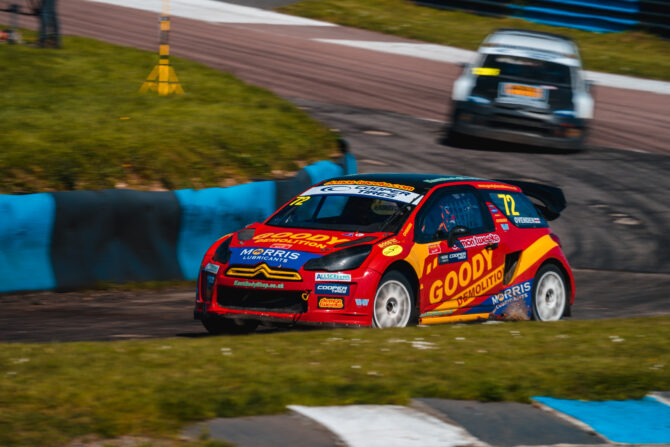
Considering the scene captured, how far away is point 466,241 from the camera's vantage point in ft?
32.4

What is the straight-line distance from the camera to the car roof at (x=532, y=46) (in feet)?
Result: 64.1

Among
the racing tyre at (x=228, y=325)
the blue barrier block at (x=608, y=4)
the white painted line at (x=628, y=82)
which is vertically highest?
the blue barrier block at (x=608, y=4)

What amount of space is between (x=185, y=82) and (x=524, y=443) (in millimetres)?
14419

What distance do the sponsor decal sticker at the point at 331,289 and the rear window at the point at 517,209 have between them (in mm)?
2360

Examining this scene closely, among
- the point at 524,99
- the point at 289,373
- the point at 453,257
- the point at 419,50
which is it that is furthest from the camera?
the point at 419,50

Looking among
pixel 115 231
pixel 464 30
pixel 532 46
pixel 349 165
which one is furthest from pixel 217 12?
pixel 115 231

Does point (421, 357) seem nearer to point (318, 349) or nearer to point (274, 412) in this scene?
point (318, 349)

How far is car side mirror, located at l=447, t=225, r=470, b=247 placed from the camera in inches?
381

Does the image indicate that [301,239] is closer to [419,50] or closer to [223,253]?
[223,253]

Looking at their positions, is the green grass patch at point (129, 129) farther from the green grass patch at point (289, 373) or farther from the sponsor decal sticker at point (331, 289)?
the green grass patch at point (289, 373)

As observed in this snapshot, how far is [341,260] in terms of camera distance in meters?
8.86

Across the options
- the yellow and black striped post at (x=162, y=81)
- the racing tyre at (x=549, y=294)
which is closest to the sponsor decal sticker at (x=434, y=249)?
the racing tyre at (x=549, y=294)

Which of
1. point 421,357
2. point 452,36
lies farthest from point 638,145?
point 421,357

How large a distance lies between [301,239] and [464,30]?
26.2m
